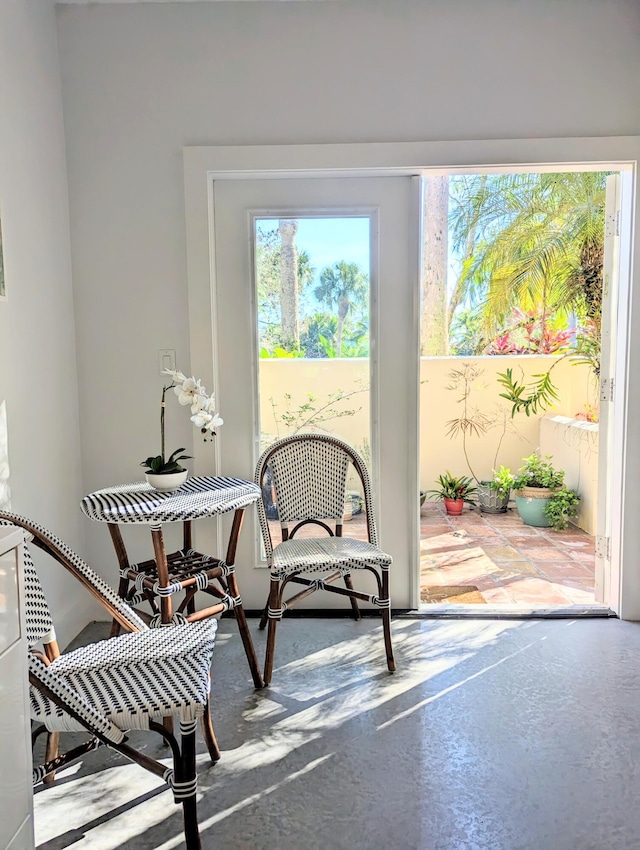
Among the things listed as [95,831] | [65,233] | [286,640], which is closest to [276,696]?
[286,640]

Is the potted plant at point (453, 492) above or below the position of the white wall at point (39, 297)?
below

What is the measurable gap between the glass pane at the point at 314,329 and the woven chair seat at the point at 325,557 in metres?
0.40

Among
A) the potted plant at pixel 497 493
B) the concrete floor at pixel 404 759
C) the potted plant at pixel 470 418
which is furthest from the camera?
the potted plant at pixel 470 418

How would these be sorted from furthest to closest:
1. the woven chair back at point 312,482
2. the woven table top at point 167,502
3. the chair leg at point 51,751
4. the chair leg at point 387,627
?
the woven chair back at point 312,482
the chair leg at point 387,627
the woven table top at point 167,502
the chair leg at point 51,751

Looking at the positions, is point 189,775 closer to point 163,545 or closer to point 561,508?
point 163,545

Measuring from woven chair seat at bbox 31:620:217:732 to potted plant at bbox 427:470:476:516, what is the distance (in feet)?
12.1

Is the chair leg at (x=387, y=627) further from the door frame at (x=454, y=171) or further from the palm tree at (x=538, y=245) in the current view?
the palm tree at (x=538, y=245)

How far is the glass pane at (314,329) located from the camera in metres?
2.94

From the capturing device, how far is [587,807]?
5.75ft

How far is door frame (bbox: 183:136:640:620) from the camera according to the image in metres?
2.78

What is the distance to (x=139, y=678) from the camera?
1579mm

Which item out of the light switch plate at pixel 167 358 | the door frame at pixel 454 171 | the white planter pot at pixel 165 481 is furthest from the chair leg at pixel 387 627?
the light switch plate at pixel 167 358

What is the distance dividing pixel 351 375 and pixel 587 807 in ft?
6.04

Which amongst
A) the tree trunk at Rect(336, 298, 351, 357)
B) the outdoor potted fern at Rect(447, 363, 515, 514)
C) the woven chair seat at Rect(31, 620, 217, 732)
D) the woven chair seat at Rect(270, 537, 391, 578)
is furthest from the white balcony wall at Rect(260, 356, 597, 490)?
the woven chair seat at Rect(31, 620, 217, 732)
